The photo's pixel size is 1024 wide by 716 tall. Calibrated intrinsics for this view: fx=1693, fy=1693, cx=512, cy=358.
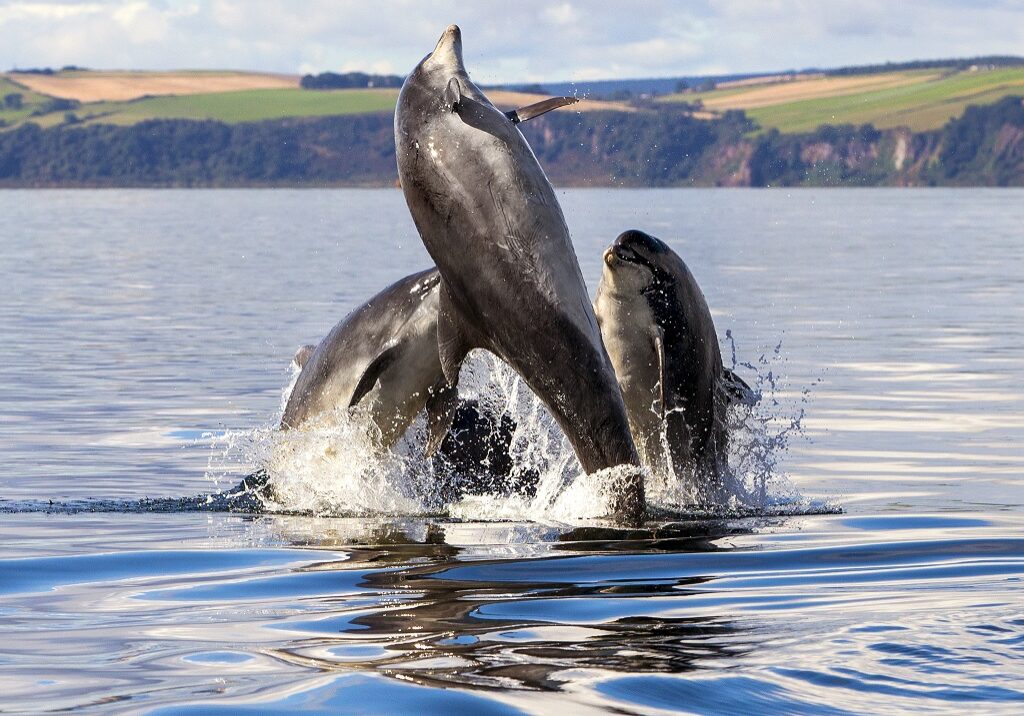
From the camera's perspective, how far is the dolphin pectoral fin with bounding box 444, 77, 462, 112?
10.8 meters

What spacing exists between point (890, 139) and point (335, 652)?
7503 inches

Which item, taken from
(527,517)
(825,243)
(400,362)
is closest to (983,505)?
(527,517)

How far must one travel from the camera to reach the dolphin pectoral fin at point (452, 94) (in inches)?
424

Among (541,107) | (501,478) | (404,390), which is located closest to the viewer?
(541,107)

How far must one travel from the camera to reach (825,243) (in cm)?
6544

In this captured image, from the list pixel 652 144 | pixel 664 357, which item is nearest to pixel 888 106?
pixel 652 144

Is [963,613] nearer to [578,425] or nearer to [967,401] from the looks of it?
[578,425]

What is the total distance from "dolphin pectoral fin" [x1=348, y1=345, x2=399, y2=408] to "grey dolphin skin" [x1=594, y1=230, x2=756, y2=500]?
1.63 metres

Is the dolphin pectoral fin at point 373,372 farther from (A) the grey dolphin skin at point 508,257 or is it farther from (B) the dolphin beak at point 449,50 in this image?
(B) the dolphin beak at point 449,50

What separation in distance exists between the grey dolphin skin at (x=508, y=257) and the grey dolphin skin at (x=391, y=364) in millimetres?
1833

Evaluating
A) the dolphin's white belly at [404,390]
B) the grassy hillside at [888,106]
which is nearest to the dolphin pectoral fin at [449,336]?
the dolphin's white belly at [404,390]

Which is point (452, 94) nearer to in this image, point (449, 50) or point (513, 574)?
point (449, 50)

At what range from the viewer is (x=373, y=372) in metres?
13.0

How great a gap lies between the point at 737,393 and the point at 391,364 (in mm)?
2703
